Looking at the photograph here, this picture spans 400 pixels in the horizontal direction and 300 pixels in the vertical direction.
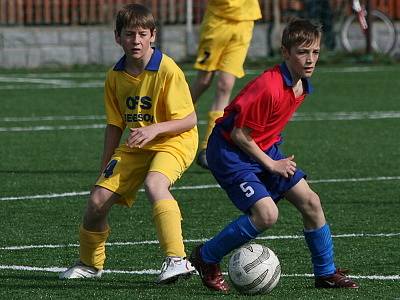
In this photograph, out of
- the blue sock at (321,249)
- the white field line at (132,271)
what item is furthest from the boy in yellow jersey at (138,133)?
the blue sock at (321,249)

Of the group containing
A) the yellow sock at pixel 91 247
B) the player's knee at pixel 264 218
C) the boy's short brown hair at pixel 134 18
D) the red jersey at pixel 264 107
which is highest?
the boy's short brown hair at pixel 134 18

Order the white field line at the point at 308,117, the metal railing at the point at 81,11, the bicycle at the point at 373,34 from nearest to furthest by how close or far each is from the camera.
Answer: the white field line at the point at 308,117 < the metal railing at the point at 81,11 < the bicycle at the point at 373,34

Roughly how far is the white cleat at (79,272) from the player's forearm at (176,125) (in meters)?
0.82

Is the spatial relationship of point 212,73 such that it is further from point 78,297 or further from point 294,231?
point 78,297

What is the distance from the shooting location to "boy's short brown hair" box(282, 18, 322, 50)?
21.6 ft

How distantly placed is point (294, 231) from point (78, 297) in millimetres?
2367

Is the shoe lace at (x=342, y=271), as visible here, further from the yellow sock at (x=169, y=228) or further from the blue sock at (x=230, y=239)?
the yellow sock at (x=169, y=228)

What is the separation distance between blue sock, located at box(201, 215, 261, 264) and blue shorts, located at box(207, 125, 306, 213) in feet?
0.25

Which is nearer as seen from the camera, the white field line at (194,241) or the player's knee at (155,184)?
the player's knee at (155,184)

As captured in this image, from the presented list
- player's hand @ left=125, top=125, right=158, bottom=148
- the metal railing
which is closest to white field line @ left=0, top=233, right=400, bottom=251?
player's hand @ left=125, top=125, right=158, bottom=148

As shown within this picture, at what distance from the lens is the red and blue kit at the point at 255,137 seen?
6559mm

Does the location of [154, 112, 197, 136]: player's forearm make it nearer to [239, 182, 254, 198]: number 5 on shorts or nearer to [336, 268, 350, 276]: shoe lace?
[239, 182, 254, 198]: number 5 on shorts

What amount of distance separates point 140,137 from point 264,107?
2.14 feet

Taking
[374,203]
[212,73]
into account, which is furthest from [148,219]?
[212,73]
